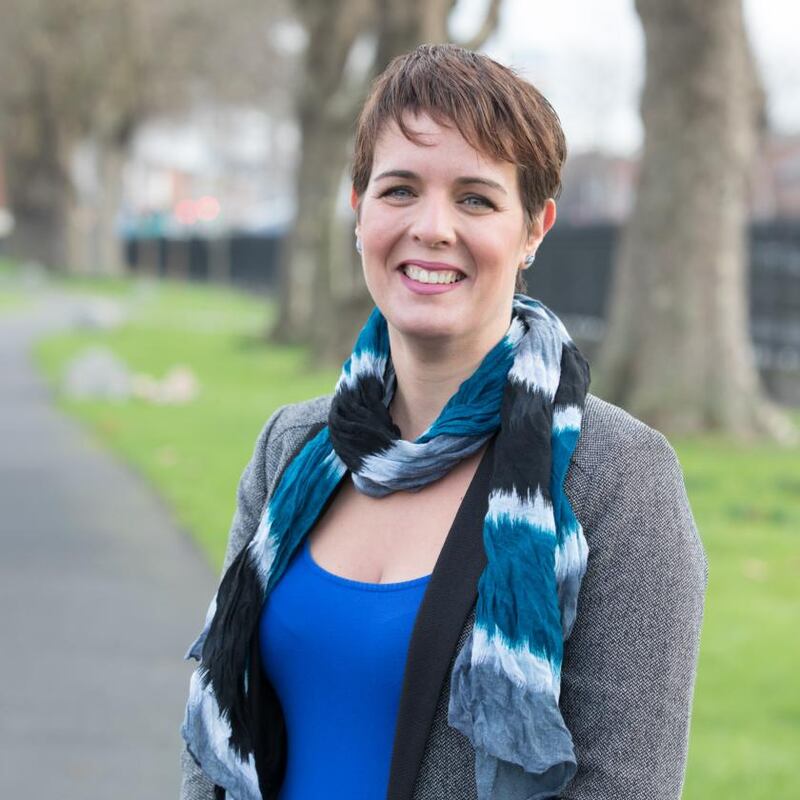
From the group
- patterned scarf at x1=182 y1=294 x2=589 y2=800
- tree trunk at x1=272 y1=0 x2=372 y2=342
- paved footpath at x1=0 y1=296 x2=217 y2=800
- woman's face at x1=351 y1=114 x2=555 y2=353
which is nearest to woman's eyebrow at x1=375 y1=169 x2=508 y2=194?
woman's face at x1=351 y1=114 x2=555 y2=353

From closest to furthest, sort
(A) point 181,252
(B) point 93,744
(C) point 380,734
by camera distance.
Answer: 1. (C) point 380,734
2. (B) point 93,744
3. (A) point 181,252

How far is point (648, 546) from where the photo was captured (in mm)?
2084

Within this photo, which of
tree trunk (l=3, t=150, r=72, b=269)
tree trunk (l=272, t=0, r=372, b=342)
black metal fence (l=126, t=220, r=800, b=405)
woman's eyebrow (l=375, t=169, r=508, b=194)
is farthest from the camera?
tree trunk (l=3, t=150, r=72, b=269)

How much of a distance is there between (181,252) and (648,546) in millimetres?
59831

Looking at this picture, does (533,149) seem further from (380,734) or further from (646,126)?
(646,126)

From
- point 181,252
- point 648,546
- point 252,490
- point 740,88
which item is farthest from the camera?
point 181,252

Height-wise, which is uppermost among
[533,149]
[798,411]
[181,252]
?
[533,149]

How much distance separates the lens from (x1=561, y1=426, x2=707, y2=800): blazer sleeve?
208 centimetres

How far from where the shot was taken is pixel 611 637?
6.86ft

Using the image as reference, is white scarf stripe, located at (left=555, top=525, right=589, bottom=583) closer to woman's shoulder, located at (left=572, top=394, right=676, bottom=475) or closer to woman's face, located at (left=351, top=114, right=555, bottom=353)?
woman's shoulder, located at (left=572, top=394, right=676, bottom=475)

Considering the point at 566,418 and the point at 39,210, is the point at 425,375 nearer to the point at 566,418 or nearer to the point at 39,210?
the point at 566,418

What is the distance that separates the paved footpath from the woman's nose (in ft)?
9.92

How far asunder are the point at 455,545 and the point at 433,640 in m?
0.15

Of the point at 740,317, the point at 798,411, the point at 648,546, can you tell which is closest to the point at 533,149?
the point at 648,546
